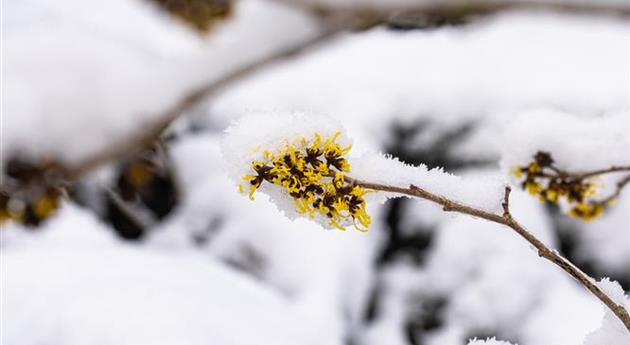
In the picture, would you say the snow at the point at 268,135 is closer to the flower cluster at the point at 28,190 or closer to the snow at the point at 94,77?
the snow at the point at 94,77

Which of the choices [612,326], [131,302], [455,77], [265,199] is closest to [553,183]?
[612,326]

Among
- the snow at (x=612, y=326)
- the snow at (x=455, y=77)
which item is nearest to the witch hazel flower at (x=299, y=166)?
the snow at (x=612, y=326)

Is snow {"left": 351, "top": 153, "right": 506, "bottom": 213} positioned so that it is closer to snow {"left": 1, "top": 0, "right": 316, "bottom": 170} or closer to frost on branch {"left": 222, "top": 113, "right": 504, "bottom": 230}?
frost on branch {"left": 222, "top": 113, "right": 504, "bottom": 230}

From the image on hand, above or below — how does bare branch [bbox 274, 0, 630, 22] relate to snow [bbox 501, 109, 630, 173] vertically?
above

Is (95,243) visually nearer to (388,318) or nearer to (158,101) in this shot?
(158,101)

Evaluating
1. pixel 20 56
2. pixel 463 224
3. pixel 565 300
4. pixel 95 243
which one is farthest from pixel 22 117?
pixel 565 300

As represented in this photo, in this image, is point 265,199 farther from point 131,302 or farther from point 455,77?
point 455,77

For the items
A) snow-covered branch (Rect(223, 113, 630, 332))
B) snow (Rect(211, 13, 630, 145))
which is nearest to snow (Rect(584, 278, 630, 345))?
snow-covered branch (Rect(223, 113, 630, 332))
